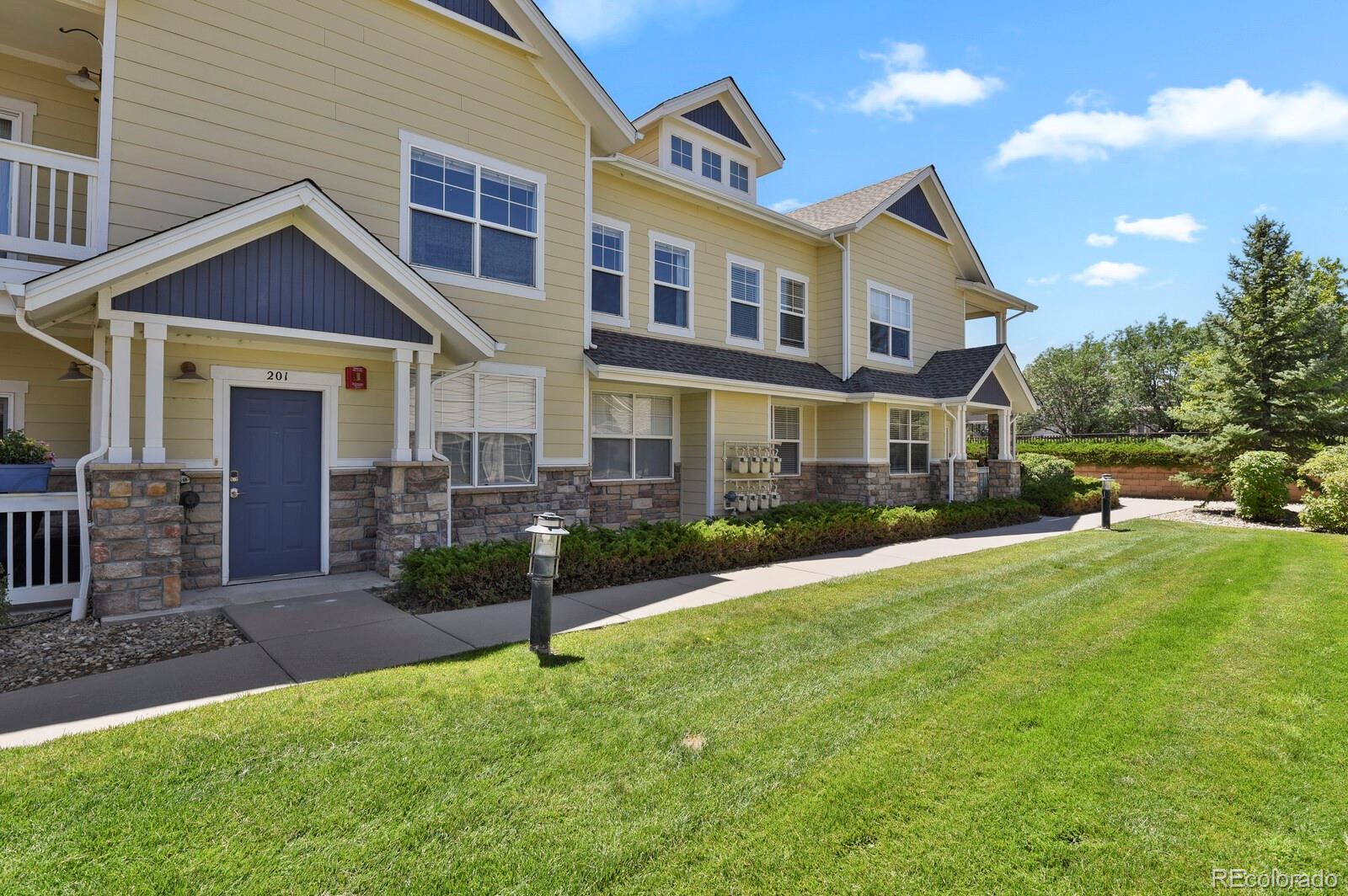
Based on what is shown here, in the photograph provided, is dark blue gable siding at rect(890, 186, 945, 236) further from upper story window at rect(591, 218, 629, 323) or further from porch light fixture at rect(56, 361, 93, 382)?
porch light fixture at rect(56, 361, 93, 382)

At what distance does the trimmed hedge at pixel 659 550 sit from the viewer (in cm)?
684

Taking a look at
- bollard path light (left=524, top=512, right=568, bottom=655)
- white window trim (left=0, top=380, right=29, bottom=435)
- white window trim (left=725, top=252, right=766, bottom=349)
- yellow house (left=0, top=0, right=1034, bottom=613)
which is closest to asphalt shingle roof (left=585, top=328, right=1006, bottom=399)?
yellow house (left=0, top=0, right=1034, bottom=613)

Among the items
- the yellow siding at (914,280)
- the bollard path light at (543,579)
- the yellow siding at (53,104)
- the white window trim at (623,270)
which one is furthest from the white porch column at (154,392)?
the yellow siding at (914,280)

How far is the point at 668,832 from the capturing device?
2.79 meters

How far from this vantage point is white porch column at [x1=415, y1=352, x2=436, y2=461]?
7734mm

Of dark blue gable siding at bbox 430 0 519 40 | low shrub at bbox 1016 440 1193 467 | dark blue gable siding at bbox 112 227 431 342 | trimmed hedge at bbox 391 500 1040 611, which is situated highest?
dark blue gable siding at bbox 430 0 519 40

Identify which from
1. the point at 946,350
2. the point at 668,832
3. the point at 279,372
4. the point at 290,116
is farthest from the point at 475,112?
the point at 946,350

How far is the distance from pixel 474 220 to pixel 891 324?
10.7 meters

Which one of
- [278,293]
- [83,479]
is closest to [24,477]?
[83,479]

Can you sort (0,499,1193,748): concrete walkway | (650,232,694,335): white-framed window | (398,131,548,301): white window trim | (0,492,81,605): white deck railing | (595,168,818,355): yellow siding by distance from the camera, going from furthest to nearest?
(650,232,694,335): white-framed window < (595,168,818,355): yellow siding < (398,131,548,301): white window trim < (0,492,81,605): white deck railing < (0,499,1193,748): concrete walkway

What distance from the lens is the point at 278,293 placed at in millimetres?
6773

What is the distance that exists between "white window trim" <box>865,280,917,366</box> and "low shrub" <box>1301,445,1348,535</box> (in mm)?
8433

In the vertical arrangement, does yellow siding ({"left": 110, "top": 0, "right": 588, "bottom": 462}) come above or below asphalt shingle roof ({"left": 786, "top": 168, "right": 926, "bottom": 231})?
below

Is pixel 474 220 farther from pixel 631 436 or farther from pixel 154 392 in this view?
pixel 154 392
